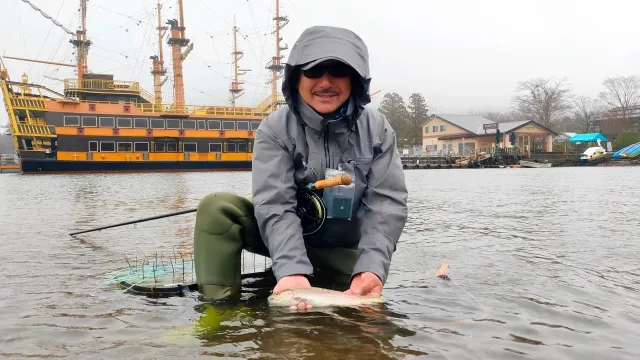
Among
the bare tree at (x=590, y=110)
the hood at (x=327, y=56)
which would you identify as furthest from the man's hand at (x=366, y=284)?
the bare tree at (x=590, y=110)

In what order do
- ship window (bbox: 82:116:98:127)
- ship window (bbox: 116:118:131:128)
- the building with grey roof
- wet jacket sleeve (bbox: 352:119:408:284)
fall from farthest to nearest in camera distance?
the building with grey roof
ship window (bbox: 116:118:131:128)
ship window (bbox: 82:116:98:127)
wet jacket sleeve (bbox: 352:119:408:284)

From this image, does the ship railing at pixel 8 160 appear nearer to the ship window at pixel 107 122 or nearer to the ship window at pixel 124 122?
the ship window at pixel 107 122

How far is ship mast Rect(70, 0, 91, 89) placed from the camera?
35375 mm

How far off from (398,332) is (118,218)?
6022mm

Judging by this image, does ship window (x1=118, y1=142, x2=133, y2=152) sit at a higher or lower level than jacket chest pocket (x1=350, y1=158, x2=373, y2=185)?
higher

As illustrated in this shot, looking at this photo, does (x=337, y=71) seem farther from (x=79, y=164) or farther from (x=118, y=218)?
(x=79, y=164)

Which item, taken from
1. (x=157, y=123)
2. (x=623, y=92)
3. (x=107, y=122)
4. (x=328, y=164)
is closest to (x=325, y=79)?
(x=328, y=164)

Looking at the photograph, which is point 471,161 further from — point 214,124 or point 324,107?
point 324,107

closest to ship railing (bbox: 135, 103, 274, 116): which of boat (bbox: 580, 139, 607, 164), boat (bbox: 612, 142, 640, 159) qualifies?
boat (bbox: 580, 139, 607, 164)

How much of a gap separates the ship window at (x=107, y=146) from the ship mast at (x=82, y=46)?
484 centimetres

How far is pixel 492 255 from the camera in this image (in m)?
4.26

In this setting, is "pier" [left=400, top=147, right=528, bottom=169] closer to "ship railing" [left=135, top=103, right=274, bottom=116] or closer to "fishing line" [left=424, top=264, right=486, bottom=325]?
"ship railing" [left=135, top=103, right=274, bottom=116]

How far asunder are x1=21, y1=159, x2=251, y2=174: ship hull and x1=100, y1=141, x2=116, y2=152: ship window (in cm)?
101

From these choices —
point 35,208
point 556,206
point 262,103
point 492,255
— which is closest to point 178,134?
point 262,103
